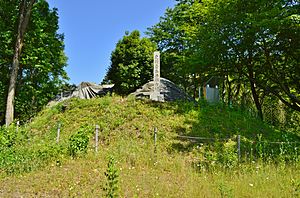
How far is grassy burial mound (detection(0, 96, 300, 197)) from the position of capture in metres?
5.94

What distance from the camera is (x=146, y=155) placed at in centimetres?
888

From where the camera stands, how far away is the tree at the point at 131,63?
59.8ft

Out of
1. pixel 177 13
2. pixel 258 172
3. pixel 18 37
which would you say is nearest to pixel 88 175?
→ pixel 258 172

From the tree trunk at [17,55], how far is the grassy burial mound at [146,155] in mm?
1228

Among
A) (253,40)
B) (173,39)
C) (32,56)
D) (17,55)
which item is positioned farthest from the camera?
(173,39)

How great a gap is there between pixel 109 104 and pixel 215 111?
4692 millimetres

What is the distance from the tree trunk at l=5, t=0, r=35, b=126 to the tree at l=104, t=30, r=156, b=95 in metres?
5.59

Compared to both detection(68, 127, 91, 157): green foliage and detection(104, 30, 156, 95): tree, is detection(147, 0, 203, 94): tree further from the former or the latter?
detection(68, 127, 91, 157): green foliage

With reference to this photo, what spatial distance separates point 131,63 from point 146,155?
33.6 ft

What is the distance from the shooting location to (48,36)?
1678 cm

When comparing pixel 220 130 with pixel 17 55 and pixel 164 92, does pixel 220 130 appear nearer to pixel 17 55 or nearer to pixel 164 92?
pixel 164 92

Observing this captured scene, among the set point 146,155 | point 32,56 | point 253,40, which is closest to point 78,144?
point 146,155

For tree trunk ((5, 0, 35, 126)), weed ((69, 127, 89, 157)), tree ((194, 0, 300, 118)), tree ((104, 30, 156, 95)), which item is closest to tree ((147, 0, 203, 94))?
tree ((104, 30, 156, 95))

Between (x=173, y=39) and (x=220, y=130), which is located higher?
(x=173, y=39)
